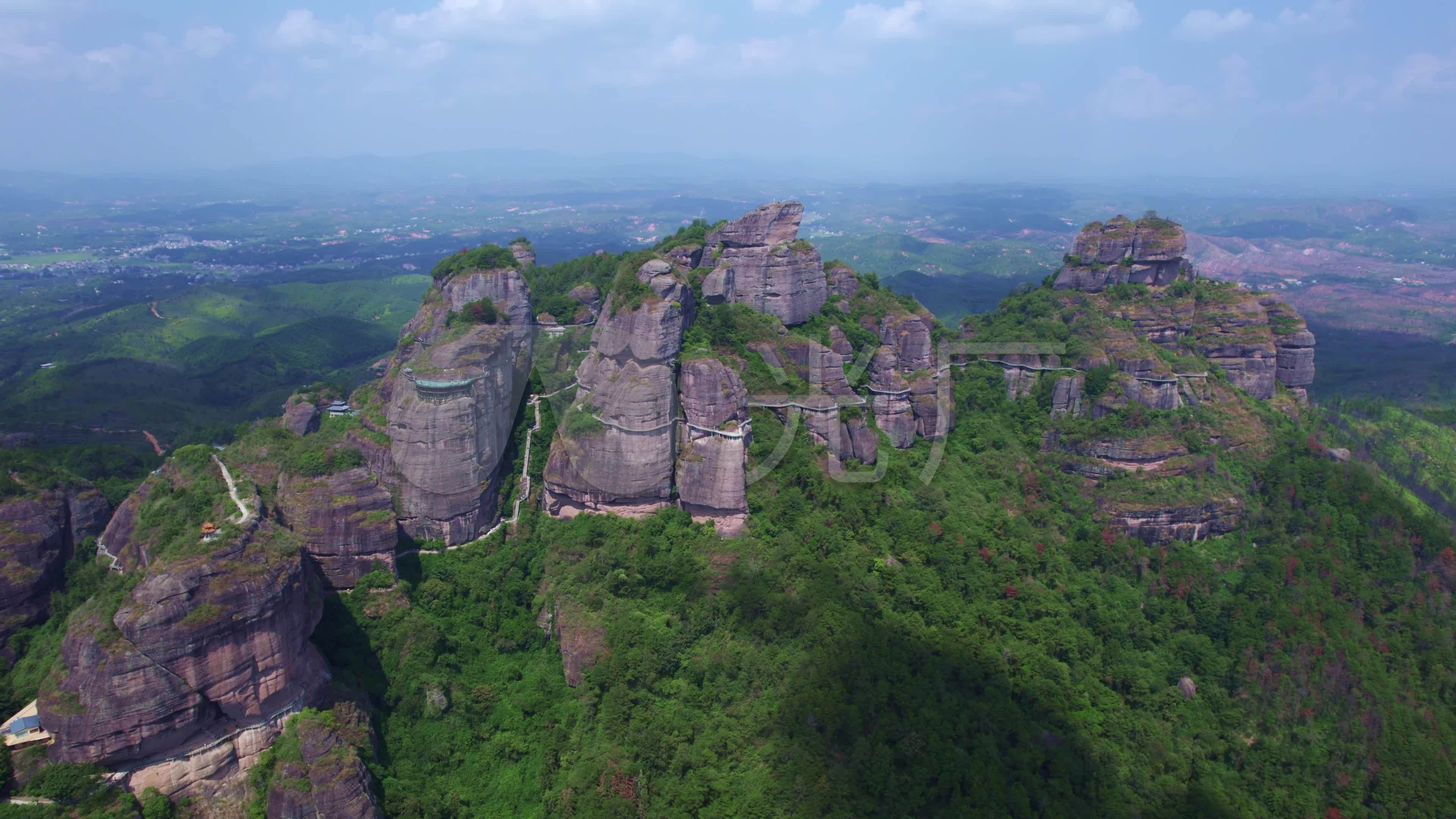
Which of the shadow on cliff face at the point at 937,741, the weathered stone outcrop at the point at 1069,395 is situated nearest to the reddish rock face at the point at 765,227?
the weathered stone outcrop at the point at 1069,395

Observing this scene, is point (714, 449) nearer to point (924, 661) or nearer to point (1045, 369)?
point (924, 661)

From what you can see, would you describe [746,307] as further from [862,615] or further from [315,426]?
[315,426]

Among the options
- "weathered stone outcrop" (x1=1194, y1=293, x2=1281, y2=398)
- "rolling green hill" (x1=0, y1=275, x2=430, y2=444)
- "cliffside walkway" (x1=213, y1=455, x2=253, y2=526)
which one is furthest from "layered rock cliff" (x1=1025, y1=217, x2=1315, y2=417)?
"rolling green hill" (x1=0, y1=275, x2=430, y2=444)

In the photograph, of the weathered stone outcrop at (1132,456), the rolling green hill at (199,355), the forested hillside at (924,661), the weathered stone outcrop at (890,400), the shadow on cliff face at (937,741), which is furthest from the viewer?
the rolling green hill at (199,355)

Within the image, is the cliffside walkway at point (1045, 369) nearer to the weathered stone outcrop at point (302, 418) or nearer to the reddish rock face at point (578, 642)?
the reddish rock face at point (578, 642)

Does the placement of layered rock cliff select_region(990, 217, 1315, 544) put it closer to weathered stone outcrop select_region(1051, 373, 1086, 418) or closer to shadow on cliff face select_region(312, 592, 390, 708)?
weathered stone outcrop select_region(1051, 373, 1086, 418)

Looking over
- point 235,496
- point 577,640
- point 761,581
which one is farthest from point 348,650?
point 761,581

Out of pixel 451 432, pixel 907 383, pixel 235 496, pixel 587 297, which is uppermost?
pixel 587 297
